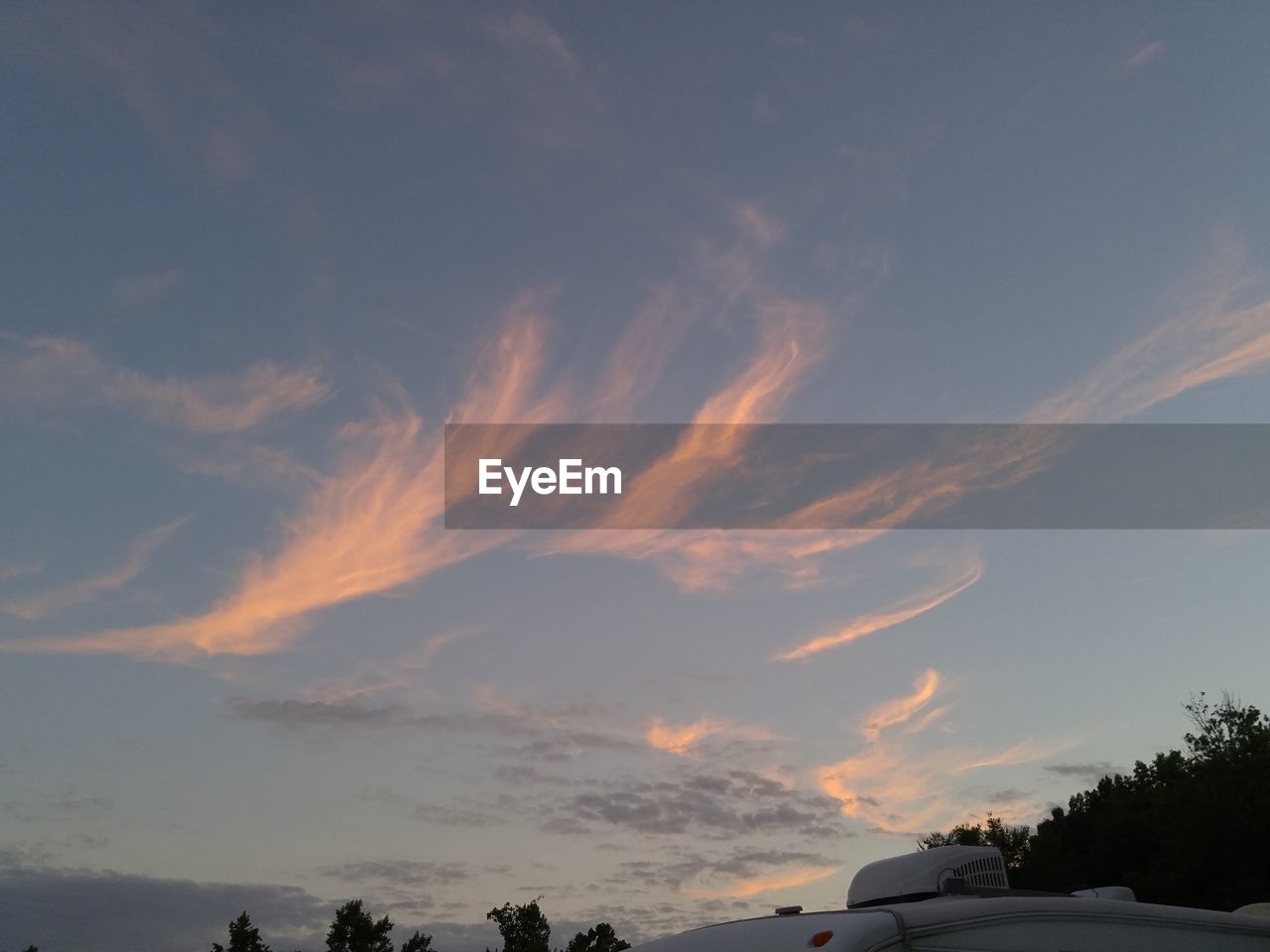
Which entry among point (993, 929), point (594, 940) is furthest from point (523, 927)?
point (993, 929)

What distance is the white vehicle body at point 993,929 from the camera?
8.20 metres

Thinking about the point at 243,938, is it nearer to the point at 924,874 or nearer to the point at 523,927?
the point at 523,927

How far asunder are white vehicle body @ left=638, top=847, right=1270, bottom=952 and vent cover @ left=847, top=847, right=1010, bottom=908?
533 mm

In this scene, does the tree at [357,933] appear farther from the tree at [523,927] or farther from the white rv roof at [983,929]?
the white rv roof at [983,929]

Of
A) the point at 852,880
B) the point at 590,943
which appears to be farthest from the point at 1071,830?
the point at 852,880

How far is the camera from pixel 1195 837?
56.0 m

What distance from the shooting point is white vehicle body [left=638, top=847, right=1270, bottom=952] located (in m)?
8.20

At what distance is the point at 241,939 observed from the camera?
194 feet

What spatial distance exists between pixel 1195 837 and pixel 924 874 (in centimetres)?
5207

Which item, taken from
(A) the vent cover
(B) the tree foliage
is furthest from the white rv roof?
(B) the tree foliage

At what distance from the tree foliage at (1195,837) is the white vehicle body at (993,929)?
42918 mm

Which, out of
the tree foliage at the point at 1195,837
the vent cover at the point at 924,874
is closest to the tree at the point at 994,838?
the tree foliage at the point at 1195,837

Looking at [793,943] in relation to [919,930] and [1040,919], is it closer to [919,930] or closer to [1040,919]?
[919,930]

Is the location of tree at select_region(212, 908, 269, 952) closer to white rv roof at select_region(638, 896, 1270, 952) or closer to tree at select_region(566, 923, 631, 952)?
tree at select_region(566, 923, 631, 952)
